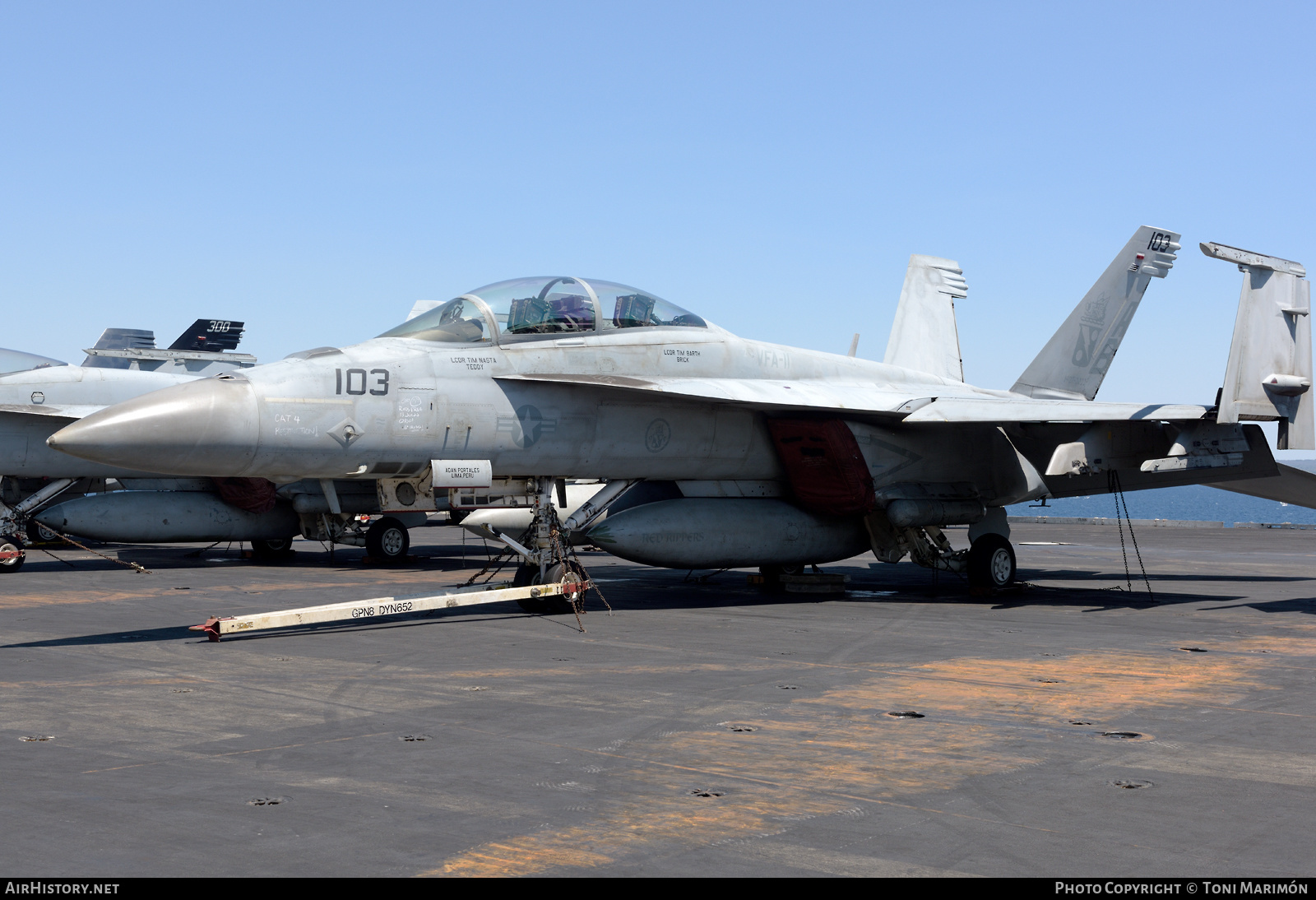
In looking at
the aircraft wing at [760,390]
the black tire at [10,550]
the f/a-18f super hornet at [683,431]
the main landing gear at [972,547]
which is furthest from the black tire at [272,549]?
the main landing gear at [972,547]

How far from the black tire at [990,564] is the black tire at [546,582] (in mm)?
5416

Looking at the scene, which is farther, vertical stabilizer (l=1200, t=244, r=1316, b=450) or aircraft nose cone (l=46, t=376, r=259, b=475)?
vertical stabilizer (l=1200, t=244, r=1316, b=450)

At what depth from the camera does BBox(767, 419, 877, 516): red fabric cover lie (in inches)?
527

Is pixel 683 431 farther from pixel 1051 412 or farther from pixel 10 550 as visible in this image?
pixel 10 550

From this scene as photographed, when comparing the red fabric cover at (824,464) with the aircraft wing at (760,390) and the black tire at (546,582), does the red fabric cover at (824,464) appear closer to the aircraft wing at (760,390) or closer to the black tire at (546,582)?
the aircraft wing at (760,390)

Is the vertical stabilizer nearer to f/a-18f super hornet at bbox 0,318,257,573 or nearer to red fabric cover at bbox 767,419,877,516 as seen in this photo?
red fabric cover at bbox 767,419,877,516

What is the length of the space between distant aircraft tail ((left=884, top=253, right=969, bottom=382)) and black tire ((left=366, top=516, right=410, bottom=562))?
9131mm

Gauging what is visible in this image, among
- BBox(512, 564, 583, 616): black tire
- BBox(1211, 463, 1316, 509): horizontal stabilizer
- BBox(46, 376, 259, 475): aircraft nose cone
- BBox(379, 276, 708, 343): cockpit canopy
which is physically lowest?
BBox(512, 564, 583, 616): black tire

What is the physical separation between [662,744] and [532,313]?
6.58 metres

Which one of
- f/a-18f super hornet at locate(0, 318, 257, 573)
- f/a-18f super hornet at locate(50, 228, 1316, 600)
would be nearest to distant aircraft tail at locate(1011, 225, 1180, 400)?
f/a-18f super hornet at locate(50, 228, 1316, 600)

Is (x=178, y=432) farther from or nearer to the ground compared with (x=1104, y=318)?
nearer to the ground

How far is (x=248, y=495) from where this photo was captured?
65.1 ft

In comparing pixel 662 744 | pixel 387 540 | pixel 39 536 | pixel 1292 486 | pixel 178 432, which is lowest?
pixel 39 536

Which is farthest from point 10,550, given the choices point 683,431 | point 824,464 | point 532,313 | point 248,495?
point 824,464
